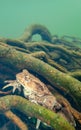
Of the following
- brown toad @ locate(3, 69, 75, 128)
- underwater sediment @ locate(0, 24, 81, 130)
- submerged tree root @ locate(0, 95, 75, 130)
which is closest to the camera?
submerged tree root @ locate(0, 95, 75, 130)

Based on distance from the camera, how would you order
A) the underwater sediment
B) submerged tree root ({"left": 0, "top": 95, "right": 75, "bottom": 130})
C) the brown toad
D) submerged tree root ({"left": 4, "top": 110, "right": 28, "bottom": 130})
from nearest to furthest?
submerged tree root ({"left": 0, "top": 95, "right": 75, "bottom": 130})
the underwater sediment
the brown toad
submerged tree root ({"left": 4, "top": 110, "right": 28, "bottom": 130})

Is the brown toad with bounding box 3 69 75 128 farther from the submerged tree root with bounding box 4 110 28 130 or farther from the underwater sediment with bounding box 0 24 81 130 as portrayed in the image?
the submerged tree root with bounding box 4 110 28 130

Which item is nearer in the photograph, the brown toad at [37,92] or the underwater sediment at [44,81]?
the underwater sediment at [44,81]

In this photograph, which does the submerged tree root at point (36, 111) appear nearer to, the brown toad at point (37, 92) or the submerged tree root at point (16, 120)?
the submerged tree root at point (16, 120)

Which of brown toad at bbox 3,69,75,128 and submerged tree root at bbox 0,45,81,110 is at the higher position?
submerged tree root at bbox 0,45,81,110

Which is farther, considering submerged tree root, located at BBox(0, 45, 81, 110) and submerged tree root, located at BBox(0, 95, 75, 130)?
submerged tree root, located at BBox(0, 45, 81, 110)

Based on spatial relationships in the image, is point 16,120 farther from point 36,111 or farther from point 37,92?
point 36,111

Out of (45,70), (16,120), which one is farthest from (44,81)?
(16,120)

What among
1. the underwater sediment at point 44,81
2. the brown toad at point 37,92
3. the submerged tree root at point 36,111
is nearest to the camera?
the submerged tree root at point 36,111

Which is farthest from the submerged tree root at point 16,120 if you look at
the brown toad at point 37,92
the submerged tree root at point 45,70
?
the submerged tree root at point 45,70

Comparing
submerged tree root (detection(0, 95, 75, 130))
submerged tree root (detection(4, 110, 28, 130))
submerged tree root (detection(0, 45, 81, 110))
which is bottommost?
submerged tree root (detection(4, 110, 28, 130))

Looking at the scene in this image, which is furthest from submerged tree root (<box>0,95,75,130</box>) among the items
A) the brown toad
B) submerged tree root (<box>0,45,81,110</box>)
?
submerged tree root (<box>0,45,81,110</box>)
